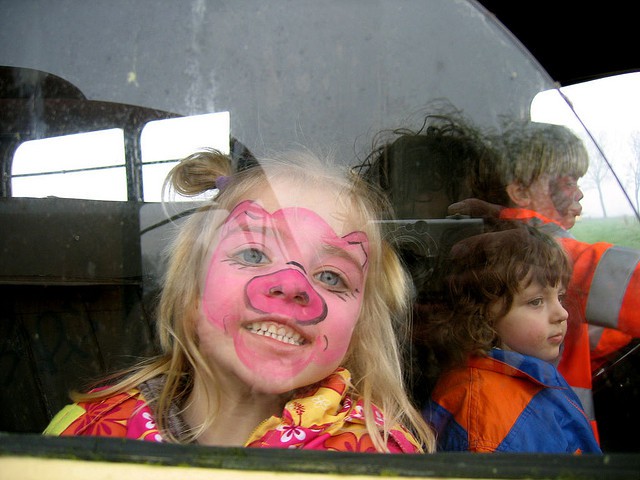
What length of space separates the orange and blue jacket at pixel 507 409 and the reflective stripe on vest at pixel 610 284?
0.54 ft

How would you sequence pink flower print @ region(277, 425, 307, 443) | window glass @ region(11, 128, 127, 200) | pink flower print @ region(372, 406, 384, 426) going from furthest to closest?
window glass @ region(11, 128, 127, 200), pink flower print @ region(372, 406, 384, 426), pink flower print @ region(277, 425, 307, 443)

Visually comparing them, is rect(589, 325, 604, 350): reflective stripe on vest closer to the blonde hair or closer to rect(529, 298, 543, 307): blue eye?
rect(529, 298, 543, 307): blue eye

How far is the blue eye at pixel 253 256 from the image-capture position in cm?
104

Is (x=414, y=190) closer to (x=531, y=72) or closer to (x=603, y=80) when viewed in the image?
(x=531, y=72)

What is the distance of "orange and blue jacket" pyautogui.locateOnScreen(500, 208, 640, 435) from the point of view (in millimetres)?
1279

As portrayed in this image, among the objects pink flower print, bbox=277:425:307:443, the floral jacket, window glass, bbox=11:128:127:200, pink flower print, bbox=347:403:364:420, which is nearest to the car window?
window glass, bbox=11:128:127:200

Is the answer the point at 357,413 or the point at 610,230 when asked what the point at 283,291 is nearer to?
the point at 357,413

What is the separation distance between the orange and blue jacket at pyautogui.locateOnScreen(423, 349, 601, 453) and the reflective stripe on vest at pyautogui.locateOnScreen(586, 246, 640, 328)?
17 cm

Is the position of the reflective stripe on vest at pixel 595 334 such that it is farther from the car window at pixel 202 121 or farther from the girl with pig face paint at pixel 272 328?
the girl with pig face paint at pixel 272 328

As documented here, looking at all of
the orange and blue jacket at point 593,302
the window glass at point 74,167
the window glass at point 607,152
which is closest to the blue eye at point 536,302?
the orange and blue jacket at point 593,302

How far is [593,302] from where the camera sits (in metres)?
1.31

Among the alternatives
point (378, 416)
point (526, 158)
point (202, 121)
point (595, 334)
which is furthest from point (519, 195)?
point (202, 121)

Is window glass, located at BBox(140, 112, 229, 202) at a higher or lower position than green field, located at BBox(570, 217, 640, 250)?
higher

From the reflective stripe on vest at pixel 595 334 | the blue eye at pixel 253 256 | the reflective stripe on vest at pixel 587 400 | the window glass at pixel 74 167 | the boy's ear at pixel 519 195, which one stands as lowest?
the reflective stripe on vest at pixel 587 400
